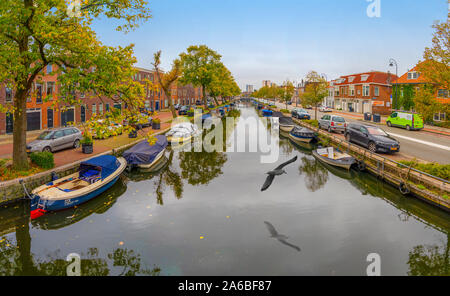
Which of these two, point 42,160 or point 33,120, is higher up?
point 33,120

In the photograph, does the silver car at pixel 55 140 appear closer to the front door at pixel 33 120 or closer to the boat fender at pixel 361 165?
the front door at pixel 33 120

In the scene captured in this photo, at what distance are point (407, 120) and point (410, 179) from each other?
2143 centimetres

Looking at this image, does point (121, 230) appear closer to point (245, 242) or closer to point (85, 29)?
point (245, 242)

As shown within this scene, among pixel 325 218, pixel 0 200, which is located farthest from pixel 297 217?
pixel 0 200

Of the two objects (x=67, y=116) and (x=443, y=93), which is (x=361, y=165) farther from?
(x=67, y=116)

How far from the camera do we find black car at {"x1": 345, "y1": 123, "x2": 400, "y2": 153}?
2020 centimetres

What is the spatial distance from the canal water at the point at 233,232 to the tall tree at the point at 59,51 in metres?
6.02

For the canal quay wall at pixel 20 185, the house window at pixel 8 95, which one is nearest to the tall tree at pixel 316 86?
the canal quay wall at pixel 20 185

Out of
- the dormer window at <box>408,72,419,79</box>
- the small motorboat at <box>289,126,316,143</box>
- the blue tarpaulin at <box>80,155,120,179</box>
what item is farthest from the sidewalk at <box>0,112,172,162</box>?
the dormer window at <box>408,72,419,79</box>

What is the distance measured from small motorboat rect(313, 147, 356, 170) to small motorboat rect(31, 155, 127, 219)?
16.2 meters

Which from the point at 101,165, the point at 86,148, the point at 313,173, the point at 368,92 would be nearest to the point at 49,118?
the point at 86,148

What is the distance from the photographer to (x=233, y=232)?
38.3ft

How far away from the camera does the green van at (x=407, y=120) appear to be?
32.5m

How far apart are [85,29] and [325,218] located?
16138 millimetres
